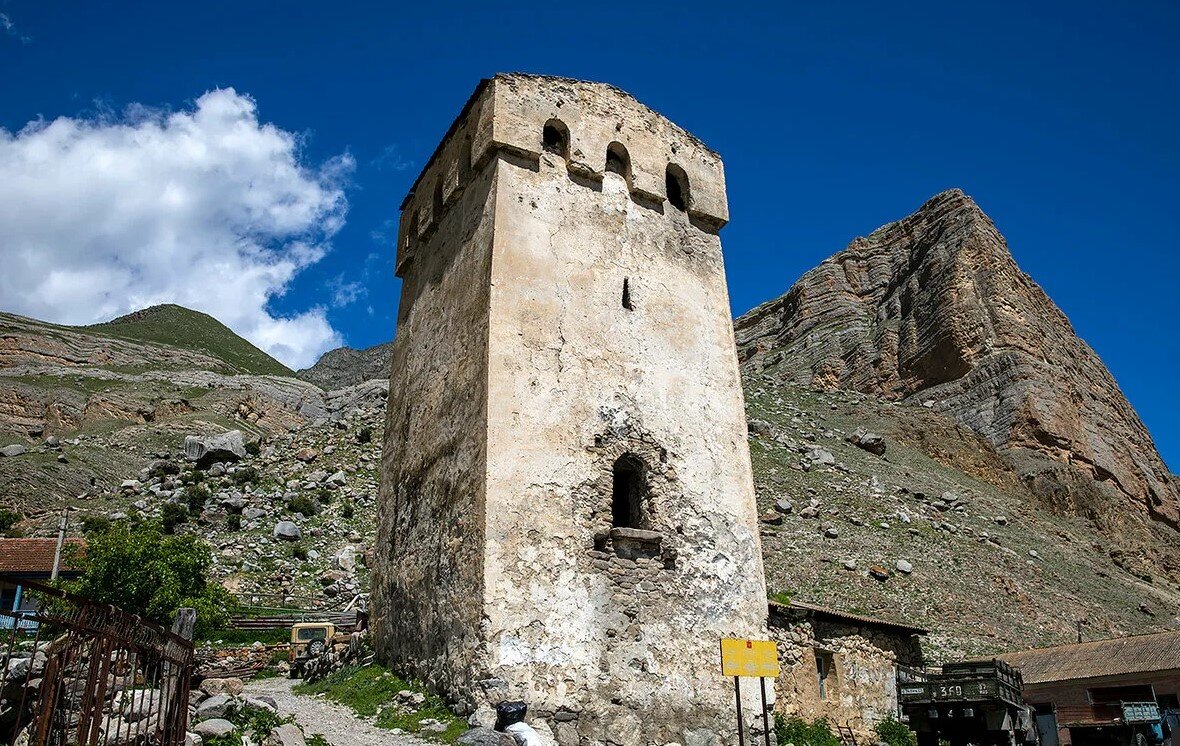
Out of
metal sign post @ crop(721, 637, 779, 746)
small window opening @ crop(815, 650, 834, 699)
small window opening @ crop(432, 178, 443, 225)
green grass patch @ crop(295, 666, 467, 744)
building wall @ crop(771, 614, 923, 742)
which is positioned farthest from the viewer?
small window opening @ crop(432, 178, 443, 225)

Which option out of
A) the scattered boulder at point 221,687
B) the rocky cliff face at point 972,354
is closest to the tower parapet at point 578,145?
the scattered boulder at point 221,687

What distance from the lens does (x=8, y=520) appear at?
129 feet

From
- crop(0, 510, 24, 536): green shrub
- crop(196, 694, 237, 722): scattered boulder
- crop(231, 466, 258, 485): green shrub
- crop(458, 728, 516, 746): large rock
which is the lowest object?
crop(458, 728, 516, 746): large rock

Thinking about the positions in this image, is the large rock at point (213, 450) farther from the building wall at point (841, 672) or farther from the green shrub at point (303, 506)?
the building wall at point (841, 672)

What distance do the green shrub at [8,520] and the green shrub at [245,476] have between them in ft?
34.4

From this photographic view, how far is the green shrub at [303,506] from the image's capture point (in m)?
34.3

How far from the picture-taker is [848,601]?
81.4 ft

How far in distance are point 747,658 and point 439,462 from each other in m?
5.38

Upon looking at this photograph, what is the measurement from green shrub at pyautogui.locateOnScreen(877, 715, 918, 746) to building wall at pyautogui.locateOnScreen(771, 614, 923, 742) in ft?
0.40

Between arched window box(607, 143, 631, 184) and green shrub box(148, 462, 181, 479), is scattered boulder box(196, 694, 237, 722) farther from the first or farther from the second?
green shrub box(148, 462, 181, 479)

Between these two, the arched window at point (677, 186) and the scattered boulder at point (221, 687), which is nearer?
the scattered boulder at point (221, 687)

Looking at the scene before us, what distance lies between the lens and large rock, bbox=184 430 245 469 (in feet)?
140

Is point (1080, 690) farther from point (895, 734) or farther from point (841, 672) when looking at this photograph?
point (841, 672)

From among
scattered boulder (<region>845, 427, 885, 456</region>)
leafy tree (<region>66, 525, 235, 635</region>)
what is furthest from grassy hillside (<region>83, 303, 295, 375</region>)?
leafy tree (<region>66, 525, 235, 635</region>)
